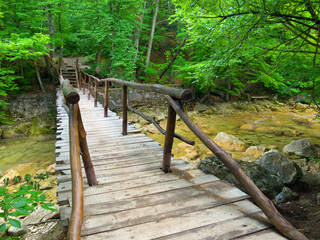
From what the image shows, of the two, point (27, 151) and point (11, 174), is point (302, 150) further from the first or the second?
point (27, 151)

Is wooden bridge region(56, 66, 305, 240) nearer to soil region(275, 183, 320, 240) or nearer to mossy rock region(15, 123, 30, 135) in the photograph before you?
soil region(275, 183, 320, 240)

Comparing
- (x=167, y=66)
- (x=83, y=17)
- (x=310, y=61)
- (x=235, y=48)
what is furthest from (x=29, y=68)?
(x=310, y=61)

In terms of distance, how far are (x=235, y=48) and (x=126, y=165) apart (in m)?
3.25

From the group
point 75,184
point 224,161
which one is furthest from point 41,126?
point 224,161

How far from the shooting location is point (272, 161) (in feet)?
17.0

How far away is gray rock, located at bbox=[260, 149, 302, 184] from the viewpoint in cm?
486

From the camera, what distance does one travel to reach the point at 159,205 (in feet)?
6.39

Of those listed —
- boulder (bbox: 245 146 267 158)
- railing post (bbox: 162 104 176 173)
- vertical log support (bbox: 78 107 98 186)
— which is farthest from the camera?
boulder (bbox: 245 146 267 158)

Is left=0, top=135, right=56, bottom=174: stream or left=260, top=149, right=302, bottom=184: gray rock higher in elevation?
left=260, top=149, right=302, bottom=184: gray rock

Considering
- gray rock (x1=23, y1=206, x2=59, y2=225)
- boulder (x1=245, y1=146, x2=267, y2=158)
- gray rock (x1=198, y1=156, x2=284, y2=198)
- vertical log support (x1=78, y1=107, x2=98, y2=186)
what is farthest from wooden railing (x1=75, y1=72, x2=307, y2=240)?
boulder (x1=245, y1=146, x2=267, y2=158)

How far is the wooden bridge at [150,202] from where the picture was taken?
1.58m

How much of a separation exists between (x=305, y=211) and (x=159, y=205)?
3.09 m

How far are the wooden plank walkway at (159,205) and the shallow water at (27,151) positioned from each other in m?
6.65

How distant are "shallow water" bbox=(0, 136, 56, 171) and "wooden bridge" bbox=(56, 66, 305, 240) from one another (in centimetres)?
669
